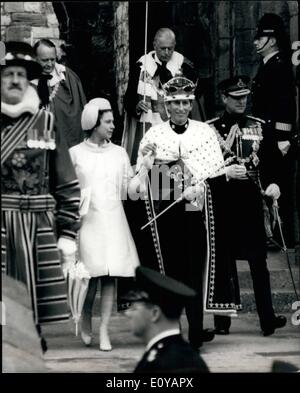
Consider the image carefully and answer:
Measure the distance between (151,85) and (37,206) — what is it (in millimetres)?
2291

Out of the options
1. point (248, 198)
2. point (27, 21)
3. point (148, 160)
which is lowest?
point (248, 198)

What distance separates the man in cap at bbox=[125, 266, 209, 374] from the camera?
7.05m

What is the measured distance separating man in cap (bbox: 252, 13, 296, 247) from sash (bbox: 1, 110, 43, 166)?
2539mm

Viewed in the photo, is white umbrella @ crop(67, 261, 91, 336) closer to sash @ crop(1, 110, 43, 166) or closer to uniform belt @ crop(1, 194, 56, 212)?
uniform belt @ crop(1, 194, 56, 212)

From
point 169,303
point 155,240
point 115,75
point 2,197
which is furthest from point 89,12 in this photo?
point 169,303

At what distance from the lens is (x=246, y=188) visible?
1052cm

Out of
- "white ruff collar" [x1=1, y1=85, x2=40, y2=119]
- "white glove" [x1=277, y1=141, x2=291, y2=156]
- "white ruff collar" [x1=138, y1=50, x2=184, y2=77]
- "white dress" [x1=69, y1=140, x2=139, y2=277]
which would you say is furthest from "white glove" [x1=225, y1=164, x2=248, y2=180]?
"white ruff collar" [x1=1, y1=85, x2=40, y2=119]

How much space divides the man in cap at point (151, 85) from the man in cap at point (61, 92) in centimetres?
37

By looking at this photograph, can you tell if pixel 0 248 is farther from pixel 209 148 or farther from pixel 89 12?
pixel 89 12

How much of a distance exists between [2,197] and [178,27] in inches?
160

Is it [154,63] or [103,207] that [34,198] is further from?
[154,63]

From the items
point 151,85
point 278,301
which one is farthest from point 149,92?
point 278,301

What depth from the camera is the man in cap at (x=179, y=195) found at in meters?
10.0

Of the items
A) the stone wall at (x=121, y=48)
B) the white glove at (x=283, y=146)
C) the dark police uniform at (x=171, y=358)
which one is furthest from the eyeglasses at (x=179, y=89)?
the dark police uniform at (x=171, y=358)
